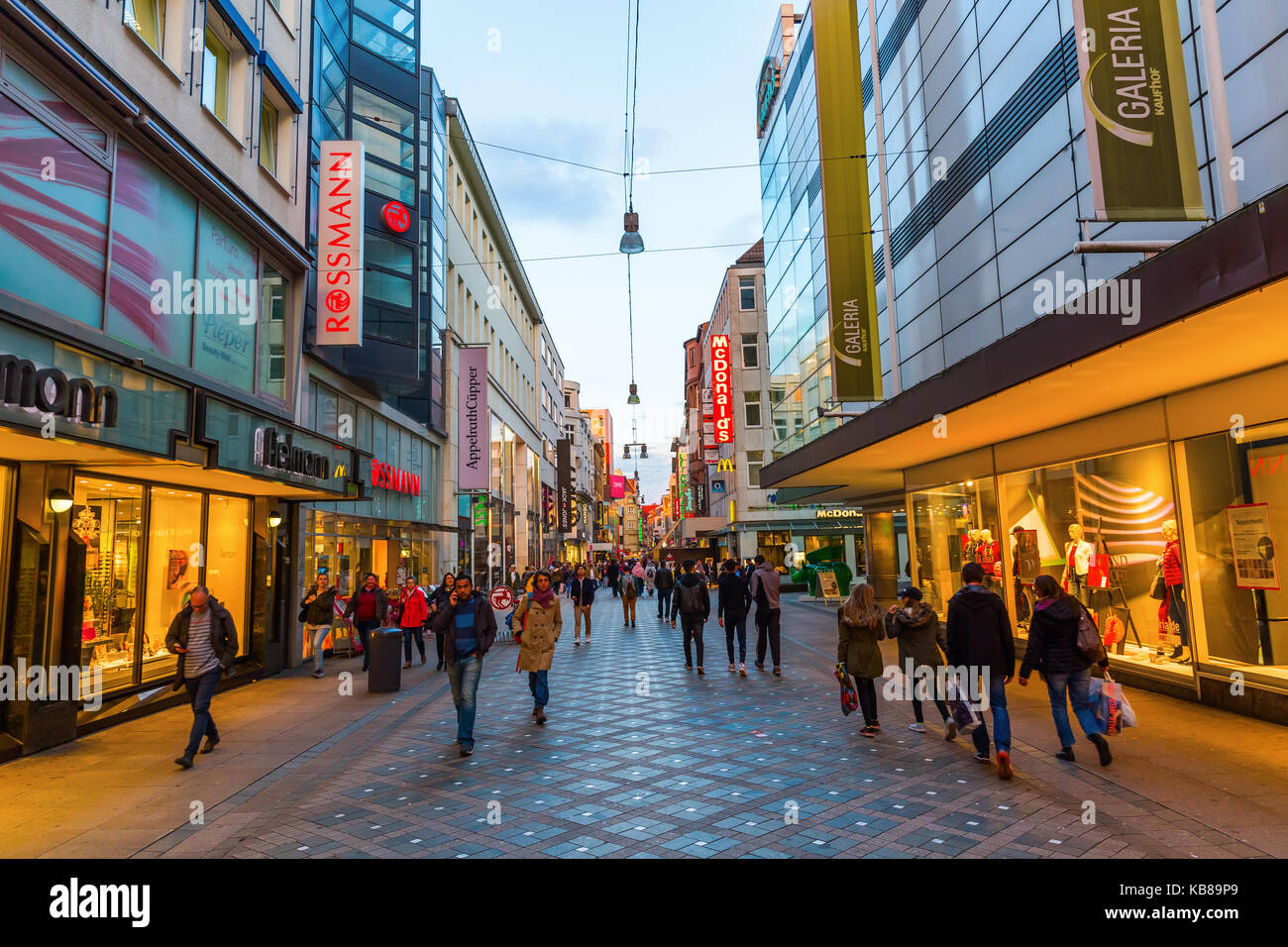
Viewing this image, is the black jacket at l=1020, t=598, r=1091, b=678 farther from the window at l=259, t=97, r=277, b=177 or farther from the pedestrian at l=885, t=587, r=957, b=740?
the window at l=259, t=97, r=277, b=177

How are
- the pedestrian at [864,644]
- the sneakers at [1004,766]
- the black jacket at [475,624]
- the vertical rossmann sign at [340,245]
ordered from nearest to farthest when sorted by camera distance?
the sneakers at [1004,766] → the pedestrian at [864,644] → the black jacket at [475,624] → the vertical rossmann sign at [340,245]

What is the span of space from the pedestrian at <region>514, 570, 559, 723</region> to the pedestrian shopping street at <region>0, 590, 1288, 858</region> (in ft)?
1.38

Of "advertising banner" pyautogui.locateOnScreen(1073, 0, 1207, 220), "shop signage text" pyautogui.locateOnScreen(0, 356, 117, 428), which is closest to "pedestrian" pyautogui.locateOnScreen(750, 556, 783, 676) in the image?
"advertising banner" pyautogui.locateOnScreen(1073, 0, 1207, 220)

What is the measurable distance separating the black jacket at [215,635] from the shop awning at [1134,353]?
29.0ft

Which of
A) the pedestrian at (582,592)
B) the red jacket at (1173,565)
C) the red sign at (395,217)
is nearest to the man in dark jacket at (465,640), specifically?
the red jacket at (1173,565)

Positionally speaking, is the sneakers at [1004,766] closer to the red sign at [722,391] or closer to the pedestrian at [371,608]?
the pedestrian at [371,608]

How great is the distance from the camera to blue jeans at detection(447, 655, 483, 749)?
7.95 metres

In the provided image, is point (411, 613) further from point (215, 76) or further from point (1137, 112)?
point (1137, 112)

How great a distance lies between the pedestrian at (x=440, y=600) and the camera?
349 inches

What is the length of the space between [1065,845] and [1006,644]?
2323mm

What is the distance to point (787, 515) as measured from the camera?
44.1 meters

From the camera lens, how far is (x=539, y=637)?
9445 mm
